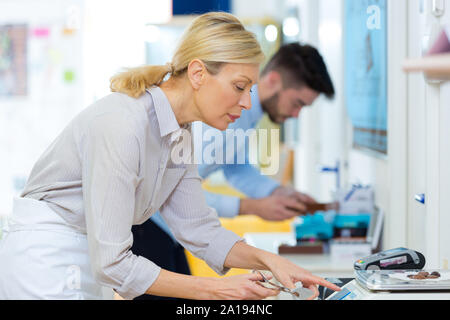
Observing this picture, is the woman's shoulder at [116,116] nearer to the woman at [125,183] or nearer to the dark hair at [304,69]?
the woman at [125,183]

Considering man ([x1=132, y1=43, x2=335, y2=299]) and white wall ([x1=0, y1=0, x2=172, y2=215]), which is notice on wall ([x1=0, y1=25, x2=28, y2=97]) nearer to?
white wall ([x1=0, y1=0, x2=172, y2=215])

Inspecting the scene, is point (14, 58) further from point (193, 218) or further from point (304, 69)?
point (193, 218)

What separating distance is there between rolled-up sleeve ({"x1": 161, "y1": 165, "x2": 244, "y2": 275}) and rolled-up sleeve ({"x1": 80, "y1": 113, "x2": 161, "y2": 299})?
0.34 m

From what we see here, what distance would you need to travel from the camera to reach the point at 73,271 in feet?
4.88

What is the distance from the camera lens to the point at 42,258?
1.46m

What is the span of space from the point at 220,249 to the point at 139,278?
36 centimetres

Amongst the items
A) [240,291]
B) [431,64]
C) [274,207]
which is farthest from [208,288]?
[274,207]

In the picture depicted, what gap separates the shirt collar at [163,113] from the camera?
4.90 ft

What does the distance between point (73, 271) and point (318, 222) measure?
4.14 feet

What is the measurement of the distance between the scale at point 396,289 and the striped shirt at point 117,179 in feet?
1.29

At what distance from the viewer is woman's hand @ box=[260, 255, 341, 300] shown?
1.45 m

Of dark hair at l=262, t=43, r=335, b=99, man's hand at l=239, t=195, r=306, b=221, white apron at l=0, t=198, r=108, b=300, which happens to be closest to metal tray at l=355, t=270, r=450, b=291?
white apron at l=0, t=198, r=108, b=300
